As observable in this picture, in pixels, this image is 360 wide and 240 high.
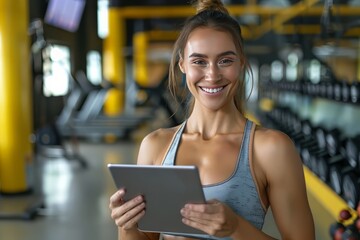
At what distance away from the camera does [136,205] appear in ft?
2.89

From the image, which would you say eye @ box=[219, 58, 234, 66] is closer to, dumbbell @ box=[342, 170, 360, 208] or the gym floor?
dumbbell @ box=[342, 170, 360, 208]

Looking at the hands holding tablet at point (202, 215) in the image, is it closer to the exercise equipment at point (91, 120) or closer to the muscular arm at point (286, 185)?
the muscular arm at point (286, 185)

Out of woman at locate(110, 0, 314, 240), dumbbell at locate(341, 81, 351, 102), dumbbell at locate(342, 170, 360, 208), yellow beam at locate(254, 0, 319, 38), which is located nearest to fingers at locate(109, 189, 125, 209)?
woman at locate(110, 0, 314, 240)

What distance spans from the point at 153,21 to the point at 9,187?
896cm

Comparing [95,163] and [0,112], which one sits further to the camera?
[95,163]

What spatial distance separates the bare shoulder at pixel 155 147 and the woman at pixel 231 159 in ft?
0.11

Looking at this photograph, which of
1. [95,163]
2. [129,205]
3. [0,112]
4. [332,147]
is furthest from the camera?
[95,163]

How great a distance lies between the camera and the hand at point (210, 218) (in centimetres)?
81

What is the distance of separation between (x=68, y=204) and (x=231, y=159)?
2923 millimetres

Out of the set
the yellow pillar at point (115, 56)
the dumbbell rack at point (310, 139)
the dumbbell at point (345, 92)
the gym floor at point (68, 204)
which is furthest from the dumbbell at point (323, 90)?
the yellow pillar at point (115, 56)

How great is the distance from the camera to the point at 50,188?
164 inches

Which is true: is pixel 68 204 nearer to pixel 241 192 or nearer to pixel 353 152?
pixel 353 152

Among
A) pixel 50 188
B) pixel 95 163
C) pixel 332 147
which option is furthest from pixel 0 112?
pixel 332 147

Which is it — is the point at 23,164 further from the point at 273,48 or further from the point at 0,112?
the point at 273,48
